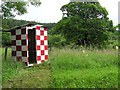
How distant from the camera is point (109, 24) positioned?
22.9 m

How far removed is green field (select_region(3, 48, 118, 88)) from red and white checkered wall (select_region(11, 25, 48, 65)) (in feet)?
1.22

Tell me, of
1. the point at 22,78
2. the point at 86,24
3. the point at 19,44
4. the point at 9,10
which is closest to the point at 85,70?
the point at 22,78

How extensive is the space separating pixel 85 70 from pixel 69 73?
56cm

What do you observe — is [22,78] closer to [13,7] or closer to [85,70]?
[85,70]

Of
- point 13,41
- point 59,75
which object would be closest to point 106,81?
point 59,75

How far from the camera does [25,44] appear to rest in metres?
8.21

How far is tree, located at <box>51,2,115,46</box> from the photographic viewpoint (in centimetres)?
2219

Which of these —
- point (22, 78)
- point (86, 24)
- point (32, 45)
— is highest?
point (86, 24)

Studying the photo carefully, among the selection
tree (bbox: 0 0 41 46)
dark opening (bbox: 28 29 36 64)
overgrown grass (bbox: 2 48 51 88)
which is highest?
tree (bbox: 0 0 41 46)

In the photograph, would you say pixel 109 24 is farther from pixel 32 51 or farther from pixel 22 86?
pixel 22 86

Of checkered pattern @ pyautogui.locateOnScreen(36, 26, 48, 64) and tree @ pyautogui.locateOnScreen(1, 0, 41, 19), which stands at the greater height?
tree @ pyautogui.locateOnScreen(1, 0, 41, 19)

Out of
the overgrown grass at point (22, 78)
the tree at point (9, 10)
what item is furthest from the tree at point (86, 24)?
the overgrown grass at point (22, 78)

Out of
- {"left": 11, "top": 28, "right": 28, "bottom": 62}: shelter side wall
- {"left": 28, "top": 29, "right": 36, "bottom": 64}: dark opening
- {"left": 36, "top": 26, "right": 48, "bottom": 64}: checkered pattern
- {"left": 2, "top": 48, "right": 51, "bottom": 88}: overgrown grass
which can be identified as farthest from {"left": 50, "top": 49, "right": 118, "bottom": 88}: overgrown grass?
{"left": 11, "top": 28, "right": 28, "bottom": 62}: shelter side wall

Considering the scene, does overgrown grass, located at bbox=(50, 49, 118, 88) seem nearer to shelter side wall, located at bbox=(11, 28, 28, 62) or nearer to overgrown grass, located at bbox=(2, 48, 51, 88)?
overgrown grass, located at bbox=(2, 48, 51, 88)
